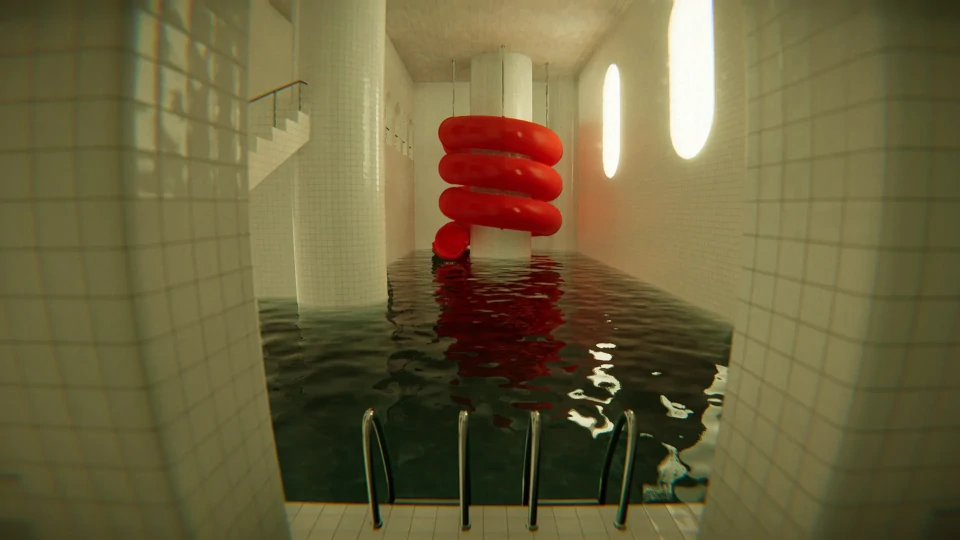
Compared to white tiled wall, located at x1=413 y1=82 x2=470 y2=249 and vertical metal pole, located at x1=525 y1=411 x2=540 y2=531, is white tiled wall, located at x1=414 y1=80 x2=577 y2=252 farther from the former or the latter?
vertical metal pole, located at x1=525 y1=411 x2=540 y2=531

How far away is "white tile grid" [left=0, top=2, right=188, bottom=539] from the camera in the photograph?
0.74 meters

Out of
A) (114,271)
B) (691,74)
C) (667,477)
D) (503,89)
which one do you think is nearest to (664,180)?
(691,74)

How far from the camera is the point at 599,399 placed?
2.22 meters

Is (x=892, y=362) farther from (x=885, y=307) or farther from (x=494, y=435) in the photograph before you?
(x=494, y=435)

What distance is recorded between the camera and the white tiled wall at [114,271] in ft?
2.42

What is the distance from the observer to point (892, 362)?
78 cm

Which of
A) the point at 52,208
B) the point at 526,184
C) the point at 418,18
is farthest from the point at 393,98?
the point at 52,208

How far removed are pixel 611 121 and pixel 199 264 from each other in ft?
26.4

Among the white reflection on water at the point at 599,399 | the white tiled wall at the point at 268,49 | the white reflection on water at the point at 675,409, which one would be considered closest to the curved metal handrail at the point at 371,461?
the white reflection on water at the point at 599,399

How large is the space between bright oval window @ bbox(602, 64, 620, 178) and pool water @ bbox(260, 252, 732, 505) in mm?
3857

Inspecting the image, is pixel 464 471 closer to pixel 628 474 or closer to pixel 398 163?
pixel 628 474

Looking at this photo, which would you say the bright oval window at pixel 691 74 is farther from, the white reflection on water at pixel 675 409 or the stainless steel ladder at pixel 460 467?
Result: the stainless steel ladder at pixel 460 467

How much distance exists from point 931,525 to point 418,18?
26.5ft

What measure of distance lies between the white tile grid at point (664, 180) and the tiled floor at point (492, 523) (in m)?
2.91
